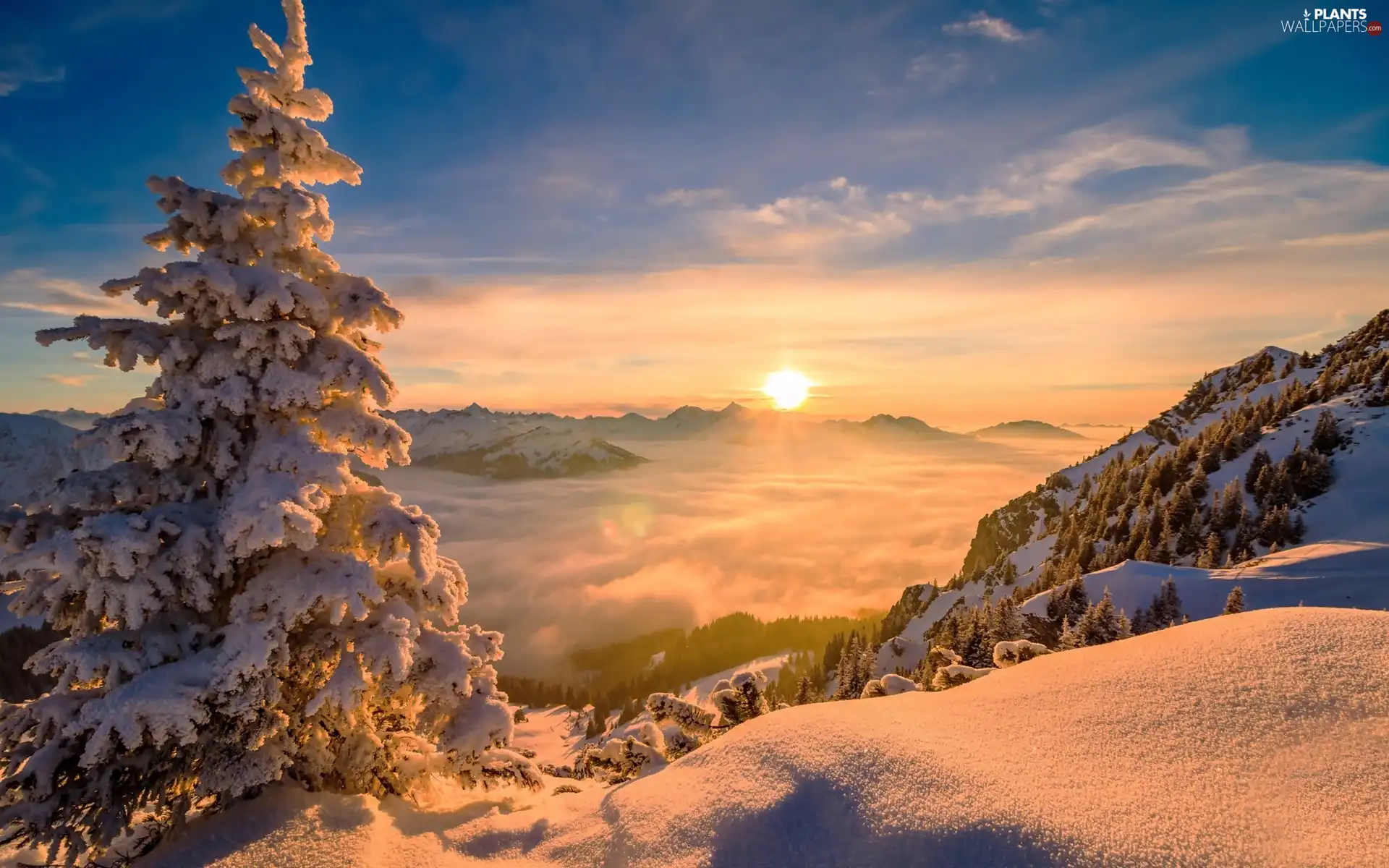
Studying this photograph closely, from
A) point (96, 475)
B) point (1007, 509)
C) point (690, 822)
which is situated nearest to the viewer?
point (690, 822)

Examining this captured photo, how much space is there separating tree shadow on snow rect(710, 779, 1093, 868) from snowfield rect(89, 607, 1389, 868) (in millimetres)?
22

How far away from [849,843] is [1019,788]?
7.14ft

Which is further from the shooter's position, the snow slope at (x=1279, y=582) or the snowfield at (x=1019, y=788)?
the snow slope at (x=1279, y=582)

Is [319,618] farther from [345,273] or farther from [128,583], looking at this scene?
[345,273]

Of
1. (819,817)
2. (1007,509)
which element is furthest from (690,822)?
(1007,509)

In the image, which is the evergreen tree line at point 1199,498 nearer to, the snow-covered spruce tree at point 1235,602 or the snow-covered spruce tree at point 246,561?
the snow-covered spruce tree at point 1235,602

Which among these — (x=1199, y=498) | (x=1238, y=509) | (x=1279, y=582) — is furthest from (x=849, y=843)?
(x=1199, y=498)

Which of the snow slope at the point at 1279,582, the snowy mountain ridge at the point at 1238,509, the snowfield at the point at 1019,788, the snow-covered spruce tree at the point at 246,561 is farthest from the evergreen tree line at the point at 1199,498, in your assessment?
the snow-covered spruce tree at the point at 246,561

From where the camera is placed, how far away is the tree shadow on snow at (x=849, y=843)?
5.73 meters

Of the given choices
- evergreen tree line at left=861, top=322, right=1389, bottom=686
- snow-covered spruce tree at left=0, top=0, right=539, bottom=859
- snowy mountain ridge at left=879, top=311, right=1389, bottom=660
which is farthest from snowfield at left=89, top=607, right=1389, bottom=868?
snowy mountain ridge at left=879, top=311, right=1389, bottom=660

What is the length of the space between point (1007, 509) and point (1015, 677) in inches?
7509

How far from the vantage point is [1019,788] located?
679cm

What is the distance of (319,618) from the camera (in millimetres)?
10453

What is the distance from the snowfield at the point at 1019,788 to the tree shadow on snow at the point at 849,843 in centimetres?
2
